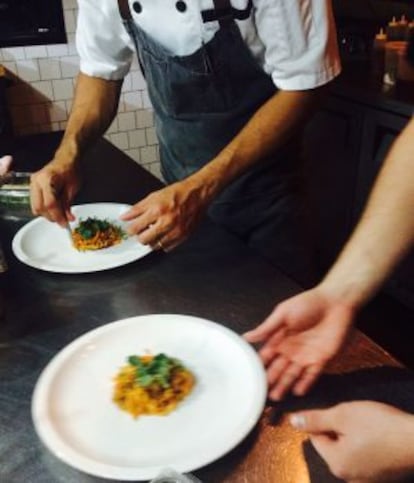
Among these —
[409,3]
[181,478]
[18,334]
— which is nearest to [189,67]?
[18,334]

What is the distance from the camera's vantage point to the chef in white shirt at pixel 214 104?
130 centimetres

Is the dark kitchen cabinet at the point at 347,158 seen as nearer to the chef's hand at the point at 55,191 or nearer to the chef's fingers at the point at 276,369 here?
the chef's hand at the point at 55,191

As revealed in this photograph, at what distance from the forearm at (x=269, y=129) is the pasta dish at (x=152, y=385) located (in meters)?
0.57

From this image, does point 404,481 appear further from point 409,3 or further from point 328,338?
point 409,3

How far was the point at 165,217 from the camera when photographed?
1.16 meters

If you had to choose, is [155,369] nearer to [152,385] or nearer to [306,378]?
[152,385]

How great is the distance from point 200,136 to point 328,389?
96cm

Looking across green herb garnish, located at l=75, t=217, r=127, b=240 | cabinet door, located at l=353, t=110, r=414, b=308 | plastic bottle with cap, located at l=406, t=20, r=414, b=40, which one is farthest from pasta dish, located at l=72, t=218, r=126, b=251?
plastic bottle with cap, located at l=406, t=20, r=414, b=40

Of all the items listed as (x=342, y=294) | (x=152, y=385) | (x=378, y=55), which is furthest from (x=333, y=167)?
(x=152, y=385)

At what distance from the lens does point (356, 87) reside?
2.36 metres

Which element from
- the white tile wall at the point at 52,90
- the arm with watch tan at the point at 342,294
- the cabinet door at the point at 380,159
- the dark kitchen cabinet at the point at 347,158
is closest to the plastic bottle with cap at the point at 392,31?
the dark kitchen cabinet at the point at 347,158

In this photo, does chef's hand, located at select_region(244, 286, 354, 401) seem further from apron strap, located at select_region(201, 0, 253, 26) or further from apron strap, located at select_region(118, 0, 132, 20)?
apron strap, located at select_region(118, 0, 132, 20)

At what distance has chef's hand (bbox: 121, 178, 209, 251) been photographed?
115 cm

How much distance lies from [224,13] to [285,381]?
3.05ft
